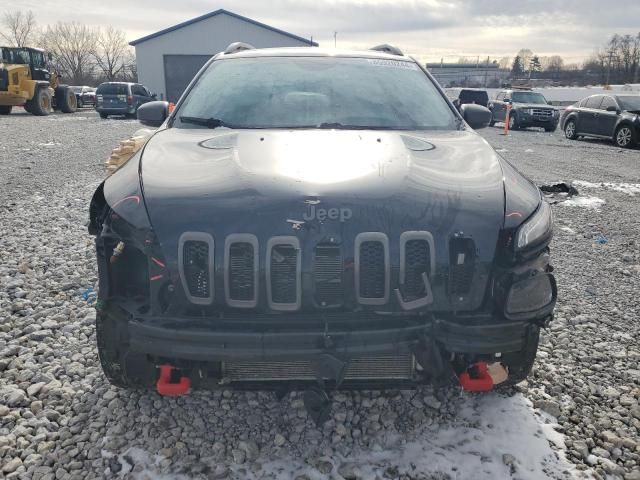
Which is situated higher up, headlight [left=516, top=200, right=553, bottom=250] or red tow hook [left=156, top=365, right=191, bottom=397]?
headlight [left=516, top=200, right=553, bottom=250]

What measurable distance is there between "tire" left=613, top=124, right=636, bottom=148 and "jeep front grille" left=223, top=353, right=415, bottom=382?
14.8m

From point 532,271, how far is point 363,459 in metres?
1.08

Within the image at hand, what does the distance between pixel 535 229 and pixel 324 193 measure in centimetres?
91

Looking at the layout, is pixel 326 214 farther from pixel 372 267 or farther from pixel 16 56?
pixel 16 56

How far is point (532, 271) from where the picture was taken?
2045mm

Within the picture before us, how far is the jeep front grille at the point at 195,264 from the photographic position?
6.37 feet

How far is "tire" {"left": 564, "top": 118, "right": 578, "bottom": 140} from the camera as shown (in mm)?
16084

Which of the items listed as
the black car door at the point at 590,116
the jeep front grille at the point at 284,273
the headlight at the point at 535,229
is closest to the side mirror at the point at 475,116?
the headlight at the point at 535,229

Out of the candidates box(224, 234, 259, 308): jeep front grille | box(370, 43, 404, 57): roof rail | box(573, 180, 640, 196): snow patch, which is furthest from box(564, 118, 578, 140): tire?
box(224, 234, 259, 308): jeep front grille

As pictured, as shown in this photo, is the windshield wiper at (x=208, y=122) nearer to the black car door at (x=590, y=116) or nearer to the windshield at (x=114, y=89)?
the black car door at (x=590, y=116)

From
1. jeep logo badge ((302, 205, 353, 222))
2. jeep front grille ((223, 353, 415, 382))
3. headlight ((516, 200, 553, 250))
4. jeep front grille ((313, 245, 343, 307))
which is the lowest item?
jeep front grille ((223, 353, 415, 382))

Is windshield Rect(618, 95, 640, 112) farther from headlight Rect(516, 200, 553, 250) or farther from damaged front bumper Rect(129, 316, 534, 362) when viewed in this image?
damaged front bumper Rect(129, 316, 534, 362)

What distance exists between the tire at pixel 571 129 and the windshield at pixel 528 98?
3.57 metres

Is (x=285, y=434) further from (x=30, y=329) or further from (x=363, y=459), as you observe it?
(x=30, y=329)
